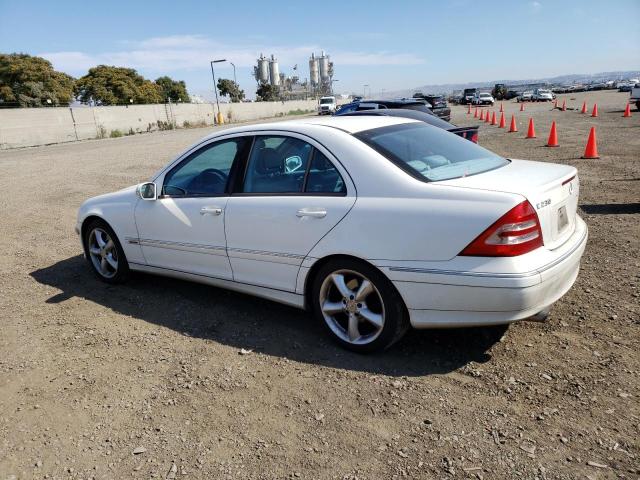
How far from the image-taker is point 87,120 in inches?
1439

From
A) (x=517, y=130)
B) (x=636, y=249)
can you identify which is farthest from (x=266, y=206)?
(x=517, y=130)

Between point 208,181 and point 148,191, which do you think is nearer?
point 208,181

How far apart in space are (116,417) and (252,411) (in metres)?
0.81

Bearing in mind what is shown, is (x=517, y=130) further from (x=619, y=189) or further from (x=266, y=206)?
(x=266, y=206)

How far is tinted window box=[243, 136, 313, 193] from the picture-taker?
143 inches

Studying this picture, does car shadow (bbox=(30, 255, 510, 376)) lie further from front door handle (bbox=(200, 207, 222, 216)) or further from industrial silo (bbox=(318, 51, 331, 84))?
industrial silo (bbox=(318, 51, 331, 84))

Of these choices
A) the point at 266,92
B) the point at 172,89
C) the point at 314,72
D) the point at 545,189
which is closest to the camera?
the point at 545,189

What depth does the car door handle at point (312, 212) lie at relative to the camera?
3.34 metres

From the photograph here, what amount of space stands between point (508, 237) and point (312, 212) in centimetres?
126

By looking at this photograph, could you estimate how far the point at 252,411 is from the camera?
9.64 feet

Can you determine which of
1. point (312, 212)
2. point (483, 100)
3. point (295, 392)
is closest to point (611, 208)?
point (312, 212)

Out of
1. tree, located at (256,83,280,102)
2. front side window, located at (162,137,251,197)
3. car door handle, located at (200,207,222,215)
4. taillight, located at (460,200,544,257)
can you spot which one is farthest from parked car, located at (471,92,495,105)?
taillight, located at (460,200,544,257)

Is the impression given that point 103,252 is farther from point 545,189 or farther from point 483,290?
point 545,189

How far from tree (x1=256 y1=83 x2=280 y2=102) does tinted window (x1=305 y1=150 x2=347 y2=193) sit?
100932 mm
